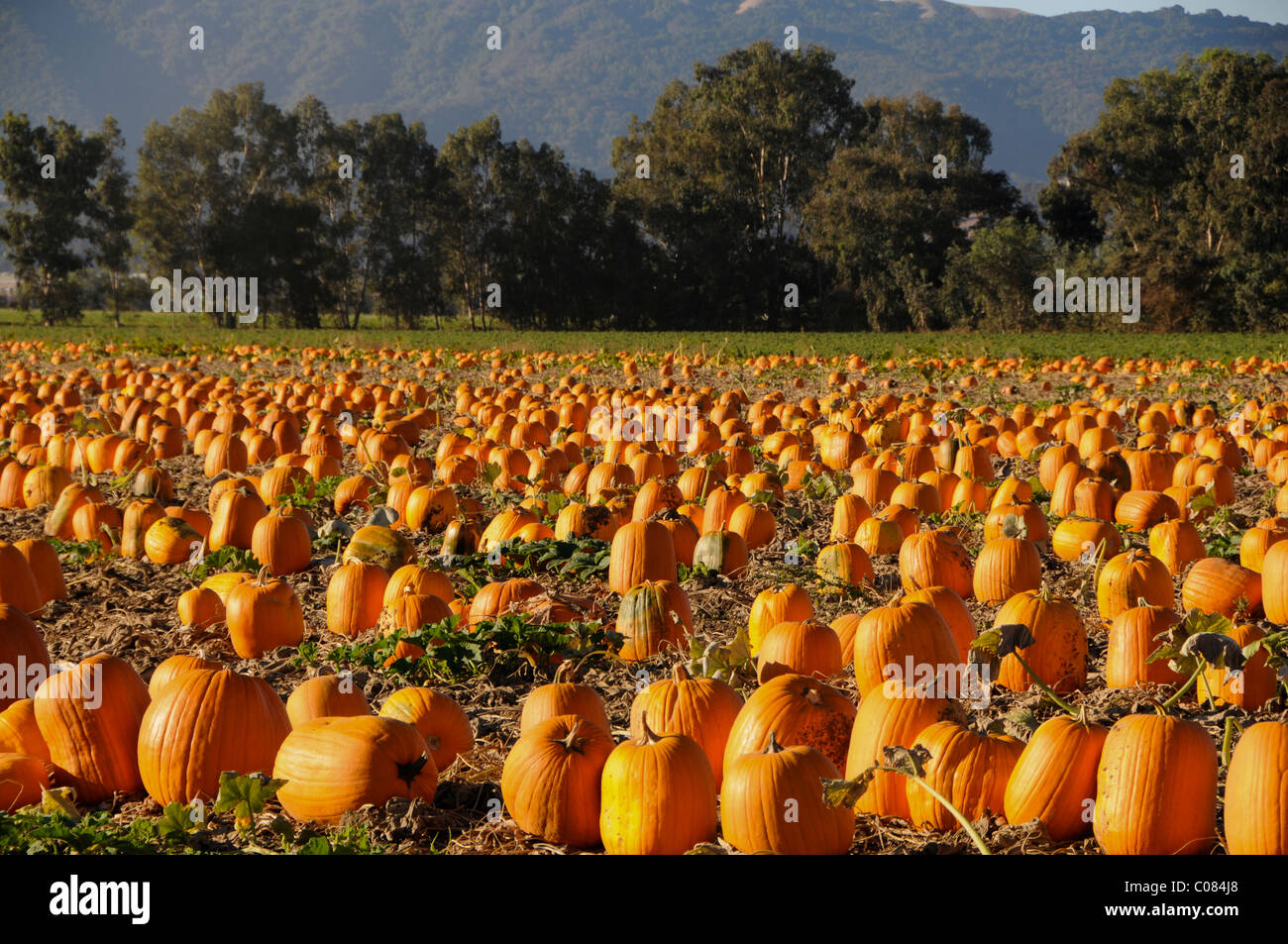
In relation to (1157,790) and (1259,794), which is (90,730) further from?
(1259,794)

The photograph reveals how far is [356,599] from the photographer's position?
5.11m

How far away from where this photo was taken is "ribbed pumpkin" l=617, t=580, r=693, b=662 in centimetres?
464

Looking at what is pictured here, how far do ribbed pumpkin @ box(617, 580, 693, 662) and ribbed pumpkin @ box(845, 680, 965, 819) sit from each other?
1335 millimetres

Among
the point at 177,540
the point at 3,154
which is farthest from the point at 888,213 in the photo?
the point at 177,540

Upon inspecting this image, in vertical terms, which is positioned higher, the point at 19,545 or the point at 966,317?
the point at 966,317

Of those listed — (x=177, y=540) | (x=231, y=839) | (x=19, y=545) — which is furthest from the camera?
(x=177, y=540)

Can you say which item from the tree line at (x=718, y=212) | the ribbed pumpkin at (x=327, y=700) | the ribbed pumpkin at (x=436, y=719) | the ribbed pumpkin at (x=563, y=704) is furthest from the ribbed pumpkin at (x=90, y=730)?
the tree line at (x=718, y=212)

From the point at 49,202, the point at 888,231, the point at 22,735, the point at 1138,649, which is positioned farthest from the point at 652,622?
the point at 49,202

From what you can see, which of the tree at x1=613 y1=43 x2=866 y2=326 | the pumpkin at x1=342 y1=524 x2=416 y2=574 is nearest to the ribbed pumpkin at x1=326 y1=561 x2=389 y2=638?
the pumpkin at x1=342 y1=524 x2=416 y2=574

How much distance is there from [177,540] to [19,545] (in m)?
0.83

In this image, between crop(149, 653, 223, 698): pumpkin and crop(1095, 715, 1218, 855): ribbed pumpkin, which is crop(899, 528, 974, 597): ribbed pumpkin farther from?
crop(149, 653, 223, 698): pumpkin

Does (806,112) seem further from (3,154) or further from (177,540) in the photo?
(177,540)

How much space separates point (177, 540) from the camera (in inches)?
246

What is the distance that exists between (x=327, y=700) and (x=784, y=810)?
67.1 inches
